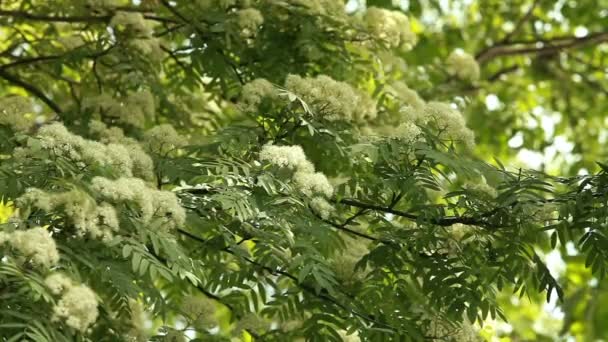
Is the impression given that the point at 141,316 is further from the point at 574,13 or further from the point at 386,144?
the point at 574,13

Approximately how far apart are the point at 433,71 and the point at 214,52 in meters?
2.21

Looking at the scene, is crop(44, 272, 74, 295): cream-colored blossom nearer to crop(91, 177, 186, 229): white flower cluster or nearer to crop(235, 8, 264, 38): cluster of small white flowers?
crop(91, 177, 186, 229): white flower cluster

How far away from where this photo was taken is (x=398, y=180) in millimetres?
3938

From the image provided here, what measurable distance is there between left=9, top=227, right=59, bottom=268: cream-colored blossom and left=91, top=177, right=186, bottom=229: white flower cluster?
31cm

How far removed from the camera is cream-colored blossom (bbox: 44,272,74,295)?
9.29 ft

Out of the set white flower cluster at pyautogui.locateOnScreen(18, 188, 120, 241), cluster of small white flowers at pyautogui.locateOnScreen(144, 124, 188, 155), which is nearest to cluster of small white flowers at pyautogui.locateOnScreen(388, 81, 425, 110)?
cluster of small white flowers at pyautogui.locateOnScreen(144, 124, 188, 155)

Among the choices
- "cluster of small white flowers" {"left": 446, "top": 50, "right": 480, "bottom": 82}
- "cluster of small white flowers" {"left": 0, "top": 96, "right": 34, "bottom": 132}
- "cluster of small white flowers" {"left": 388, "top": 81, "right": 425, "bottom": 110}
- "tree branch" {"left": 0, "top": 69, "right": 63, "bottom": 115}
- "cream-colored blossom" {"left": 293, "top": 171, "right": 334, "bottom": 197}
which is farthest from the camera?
"cluster of small white flowers" {"left": 446, "top": 50, "right": 480, "bottom": 82}

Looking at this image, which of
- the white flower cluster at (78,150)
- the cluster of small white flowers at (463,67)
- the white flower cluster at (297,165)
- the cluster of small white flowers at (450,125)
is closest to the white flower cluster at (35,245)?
the white flower cluster at (78,150)

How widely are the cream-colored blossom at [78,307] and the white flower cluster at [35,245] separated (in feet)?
0.37

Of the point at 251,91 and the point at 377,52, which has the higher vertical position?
the point at 377,52

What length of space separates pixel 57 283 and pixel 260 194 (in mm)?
1021

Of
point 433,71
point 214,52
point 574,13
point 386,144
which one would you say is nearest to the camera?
point 386,144

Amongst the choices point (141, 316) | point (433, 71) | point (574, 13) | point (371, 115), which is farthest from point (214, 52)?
point (574, 13)

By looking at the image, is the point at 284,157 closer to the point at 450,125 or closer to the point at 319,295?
the point at 319,295
